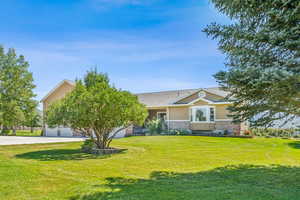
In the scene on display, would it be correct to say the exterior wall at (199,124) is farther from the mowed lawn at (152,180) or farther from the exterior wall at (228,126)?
the mowed lawn at (152,180)

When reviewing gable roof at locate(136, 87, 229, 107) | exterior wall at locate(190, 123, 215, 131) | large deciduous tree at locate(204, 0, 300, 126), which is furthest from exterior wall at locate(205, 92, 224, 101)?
large deciduous tree at locate(204, 0, 300, 126)

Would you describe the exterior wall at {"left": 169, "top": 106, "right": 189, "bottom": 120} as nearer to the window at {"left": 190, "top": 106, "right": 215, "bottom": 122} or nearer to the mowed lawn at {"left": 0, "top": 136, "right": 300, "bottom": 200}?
the window at {"left": 190, "top": 106, "right": 215, "bottom": 122}

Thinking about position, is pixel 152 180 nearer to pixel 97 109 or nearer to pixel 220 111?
pixel 97 109

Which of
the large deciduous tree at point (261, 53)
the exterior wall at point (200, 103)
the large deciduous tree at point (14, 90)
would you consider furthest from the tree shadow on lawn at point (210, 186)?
the large deciduous tree at point (14, 90)

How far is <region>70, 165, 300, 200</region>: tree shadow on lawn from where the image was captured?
16.5 ft

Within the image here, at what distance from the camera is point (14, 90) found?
3397 centimetres

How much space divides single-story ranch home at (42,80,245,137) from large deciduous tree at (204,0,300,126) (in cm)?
1368

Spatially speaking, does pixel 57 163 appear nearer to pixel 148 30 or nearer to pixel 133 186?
pixel 133 186

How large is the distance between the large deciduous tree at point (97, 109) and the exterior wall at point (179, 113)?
12433mm

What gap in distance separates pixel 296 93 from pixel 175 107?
19600 millimetres

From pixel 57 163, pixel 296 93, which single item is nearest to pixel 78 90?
pixel 57 163

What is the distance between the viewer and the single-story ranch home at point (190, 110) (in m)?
21.8

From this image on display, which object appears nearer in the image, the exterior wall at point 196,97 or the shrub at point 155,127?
the exterior wall at point 196,97

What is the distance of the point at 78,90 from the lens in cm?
1116
